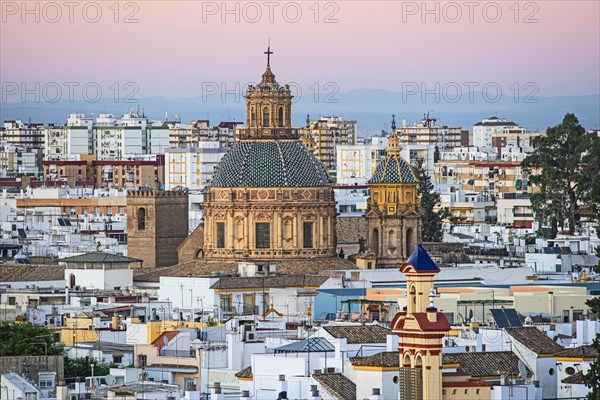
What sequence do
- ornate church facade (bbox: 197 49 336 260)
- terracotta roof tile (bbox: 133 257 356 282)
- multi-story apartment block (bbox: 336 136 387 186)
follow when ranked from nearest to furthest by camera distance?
1. terracotta roof tile (bbox: 133 257 356 282)
2. ornate church facade (bbox: 197 49 336 260)
3. multi-story apartment block (bbox: 336 136 387 186)

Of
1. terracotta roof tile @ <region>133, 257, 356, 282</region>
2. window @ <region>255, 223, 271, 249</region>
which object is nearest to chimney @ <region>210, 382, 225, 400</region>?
terracotta roof tile @ <region>133, 257, 356, 282</region>

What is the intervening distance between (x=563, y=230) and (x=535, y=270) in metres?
27.8

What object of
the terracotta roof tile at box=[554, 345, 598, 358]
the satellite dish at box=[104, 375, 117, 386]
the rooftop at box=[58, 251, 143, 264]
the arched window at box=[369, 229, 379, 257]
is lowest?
the satellite dish at box=[104, 375, 117, 386]

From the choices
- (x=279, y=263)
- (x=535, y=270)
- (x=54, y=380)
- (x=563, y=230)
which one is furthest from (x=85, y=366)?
(x=563, y=230)

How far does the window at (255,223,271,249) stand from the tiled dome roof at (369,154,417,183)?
4309 mm

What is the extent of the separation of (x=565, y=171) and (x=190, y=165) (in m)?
63.5

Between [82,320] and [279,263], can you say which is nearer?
[82,320]

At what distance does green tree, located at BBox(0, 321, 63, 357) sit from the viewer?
214 feet

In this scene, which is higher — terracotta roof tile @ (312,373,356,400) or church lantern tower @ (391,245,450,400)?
church lantern tower @ (391,245,450,400)

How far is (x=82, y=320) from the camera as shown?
76.1 meters

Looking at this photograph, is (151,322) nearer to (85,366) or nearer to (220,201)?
(85,366)

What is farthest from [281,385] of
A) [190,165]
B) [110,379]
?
[190,165]

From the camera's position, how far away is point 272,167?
96.1 m

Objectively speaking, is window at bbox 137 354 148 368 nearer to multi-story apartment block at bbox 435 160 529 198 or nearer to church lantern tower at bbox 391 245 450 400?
church lantern tower at bbox 391 245 450 400
